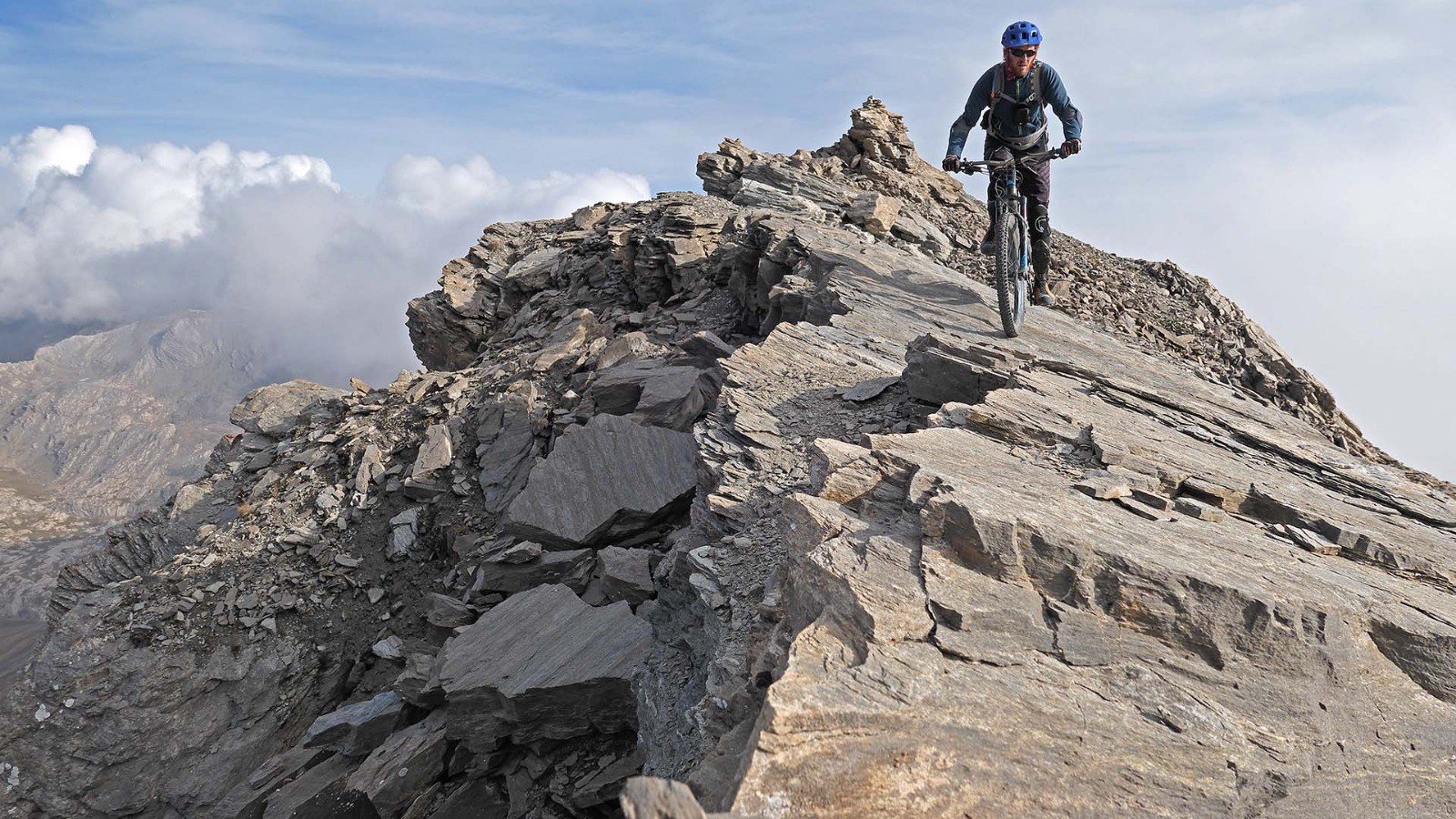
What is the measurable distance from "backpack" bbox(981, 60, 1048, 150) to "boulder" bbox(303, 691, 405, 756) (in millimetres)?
12284

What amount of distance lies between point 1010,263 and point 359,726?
1161cm

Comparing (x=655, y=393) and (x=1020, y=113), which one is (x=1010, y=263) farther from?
(x=655, y=393)

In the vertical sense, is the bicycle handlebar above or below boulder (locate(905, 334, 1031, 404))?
above

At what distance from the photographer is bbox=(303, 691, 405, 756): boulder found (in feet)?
34.5

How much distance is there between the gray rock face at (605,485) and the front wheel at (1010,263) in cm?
528

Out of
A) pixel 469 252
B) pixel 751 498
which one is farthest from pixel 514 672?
pixel 469 252

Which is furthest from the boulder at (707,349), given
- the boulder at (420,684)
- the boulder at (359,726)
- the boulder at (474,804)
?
the boulder at (474,804)

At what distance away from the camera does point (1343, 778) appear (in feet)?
15.7

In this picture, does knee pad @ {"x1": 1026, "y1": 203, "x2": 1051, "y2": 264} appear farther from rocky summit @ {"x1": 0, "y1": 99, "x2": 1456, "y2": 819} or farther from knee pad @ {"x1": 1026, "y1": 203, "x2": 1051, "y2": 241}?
rocky summit @ {"x1": 0, "y1": 99, "x2": 1456, "y2": 819}

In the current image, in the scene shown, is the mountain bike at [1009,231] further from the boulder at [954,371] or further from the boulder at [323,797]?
the boulder at [323,797]

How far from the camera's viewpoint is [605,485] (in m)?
12.0

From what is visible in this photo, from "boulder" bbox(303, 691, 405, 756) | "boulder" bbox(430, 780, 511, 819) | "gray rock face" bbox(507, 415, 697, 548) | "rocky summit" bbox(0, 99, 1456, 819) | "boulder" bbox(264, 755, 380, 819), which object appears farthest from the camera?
"gray rock face" bbox(507, 415, 697, 548)

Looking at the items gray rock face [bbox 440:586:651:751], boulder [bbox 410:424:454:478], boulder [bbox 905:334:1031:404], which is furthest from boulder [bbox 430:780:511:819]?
boulder [bbox 410:424:454:478]

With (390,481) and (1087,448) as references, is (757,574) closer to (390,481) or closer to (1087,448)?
(1087,448)
